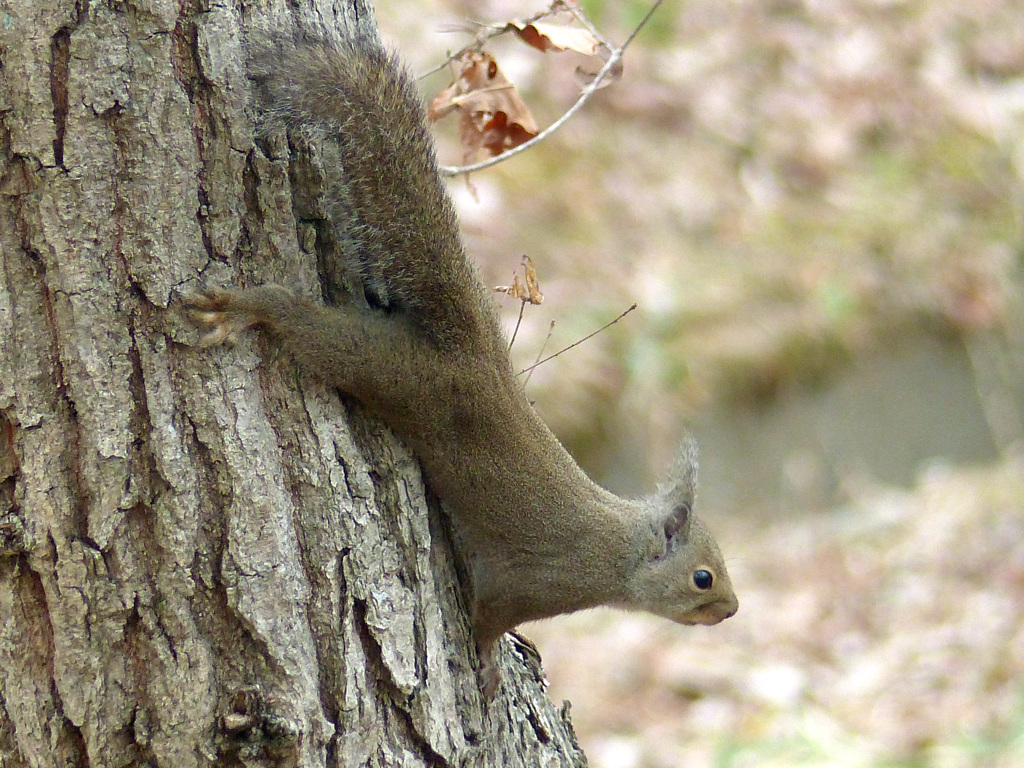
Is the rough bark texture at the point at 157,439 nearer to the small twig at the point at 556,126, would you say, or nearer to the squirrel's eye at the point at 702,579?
the small twig at the point at 556,126

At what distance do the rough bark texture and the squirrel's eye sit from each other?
126cm

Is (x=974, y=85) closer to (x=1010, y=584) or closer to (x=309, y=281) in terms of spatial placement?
(x=1010, y=584)

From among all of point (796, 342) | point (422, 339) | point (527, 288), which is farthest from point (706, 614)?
point (796, 342)

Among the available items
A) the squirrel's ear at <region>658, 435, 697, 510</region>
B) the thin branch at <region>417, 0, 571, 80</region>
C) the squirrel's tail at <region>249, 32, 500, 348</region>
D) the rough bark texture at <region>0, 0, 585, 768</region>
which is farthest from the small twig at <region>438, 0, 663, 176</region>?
the squirrel's ear at <region>658, 435, 697, 510</region>

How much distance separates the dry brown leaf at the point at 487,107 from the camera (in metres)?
2.43

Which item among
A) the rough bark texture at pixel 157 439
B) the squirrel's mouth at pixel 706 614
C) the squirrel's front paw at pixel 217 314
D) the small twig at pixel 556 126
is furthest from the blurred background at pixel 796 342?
the squirrel's front paw at pixel 217 314

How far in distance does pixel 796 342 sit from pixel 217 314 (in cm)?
504

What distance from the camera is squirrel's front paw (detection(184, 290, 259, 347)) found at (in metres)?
1.57

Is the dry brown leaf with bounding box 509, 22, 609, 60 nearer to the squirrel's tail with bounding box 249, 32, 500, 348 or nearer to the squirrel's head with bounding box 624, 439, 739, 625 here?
the squirrel's tail with bounding box 249, 32, 500, 348

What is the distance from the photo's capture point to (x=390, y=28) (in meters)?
6.25

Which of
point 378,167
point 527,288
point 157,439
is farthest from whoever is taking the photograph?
point 527,288

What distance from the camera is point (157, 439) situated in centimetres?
156

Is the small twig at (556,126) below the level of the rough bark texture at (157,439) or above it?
above

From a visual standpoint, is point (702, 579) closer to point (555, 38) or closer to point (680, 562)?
A: point (680, 562)
